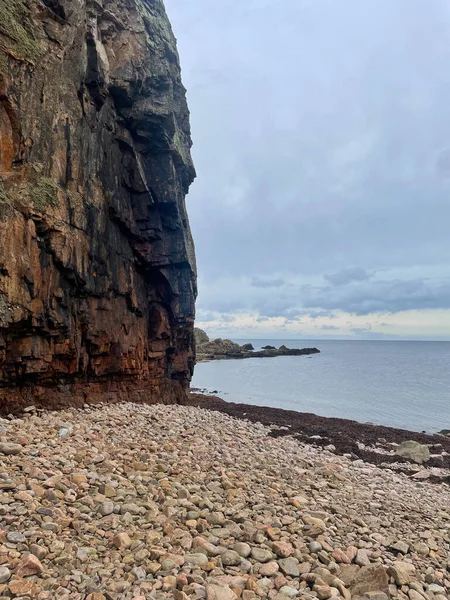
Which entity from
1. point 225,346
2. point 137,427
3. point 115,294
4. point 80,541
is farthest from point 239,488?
point 225,346

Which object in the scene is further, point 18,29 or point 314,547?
point 18,29

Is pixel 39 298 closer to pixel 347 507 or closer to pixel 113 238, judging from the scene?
pixel 113 238

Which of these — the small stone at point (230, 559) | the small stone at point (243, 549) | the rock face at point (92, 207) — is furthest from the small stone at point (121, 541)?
the rock face at point (92, 207)

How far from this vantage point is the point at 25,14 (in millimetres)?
13578

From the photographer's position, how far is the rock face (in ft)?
41.7

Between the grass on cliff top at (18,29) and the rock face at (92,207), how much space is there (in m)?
0.04

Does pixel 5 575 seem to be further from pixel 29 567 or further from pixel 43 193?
pixel 43 193

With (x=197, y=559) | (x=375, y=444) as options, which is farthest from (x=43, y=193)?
(x=375, y=444)

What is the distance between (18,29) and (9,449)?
13492 millimetres

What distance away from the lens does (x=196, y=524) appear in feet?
24.2

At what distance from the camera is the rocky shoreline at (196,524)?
572 centimetres

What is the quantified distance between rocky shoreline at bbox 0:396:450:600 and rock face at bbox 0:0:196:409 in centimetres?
377

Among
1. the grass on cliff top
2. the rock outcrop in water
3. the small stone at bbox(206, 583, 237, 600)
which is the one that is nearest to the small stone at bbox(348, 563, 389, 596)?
the small stone at bbox(206, 583, 237, 600)

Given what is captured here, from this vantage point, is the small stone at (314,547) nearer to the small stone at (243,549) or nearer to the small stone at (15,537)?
the small stone at (243,549)
